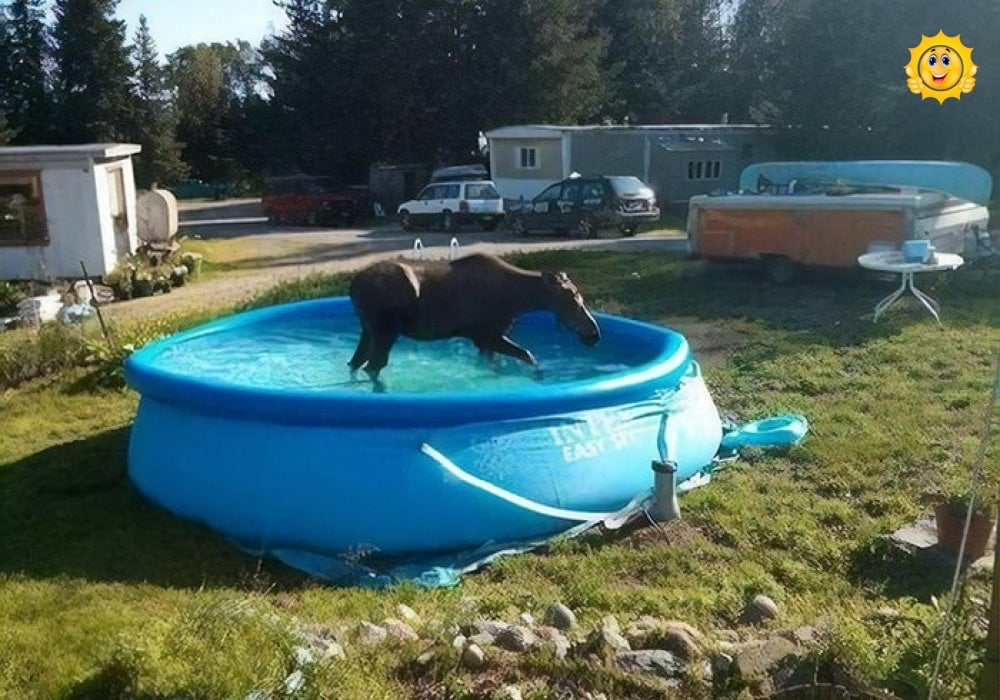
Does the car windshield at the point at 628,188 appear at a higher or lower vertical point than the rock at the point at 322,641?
higher

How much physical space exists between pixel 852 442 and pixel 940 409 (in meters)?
1.56

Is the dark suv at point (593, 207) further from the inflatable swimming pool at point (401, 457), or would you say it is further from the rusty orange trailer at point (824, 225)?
the inflatable swimming pool at point (401, 457)

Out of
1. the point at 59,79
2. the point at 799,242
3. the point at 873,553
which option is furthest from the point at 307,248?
the point at 873,553

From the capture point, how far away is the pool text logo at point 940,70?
690 centimetres

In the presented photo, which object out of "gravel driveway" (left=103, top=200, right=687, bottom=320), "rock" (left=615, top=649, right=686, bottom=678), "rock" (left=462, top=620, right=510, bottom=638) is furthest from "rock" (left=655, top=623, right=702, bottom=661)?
"gravel driveway" (left=103, top=200, right=687, bottom=320)

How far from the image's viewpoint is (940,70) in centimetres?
716

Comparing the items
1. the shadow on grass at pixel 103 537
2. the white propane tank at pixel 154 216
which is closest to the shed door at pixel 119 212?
the white propane tank at pixel 154 216

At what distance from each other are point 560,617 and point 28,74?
44738 mm

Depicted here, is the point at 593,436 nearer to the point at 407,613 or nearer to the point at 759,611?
the point at 759,611

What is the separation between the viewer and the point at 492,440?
740cm

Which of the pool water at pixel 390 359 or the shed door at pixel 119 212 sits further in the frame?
the shed door at pixel 119 212

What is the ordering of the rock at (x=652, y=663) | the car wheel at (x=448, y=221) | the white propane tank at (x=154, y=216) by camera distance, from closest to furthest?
the rock at (x=652, y=663) → the white propane tank at (x=154, y=216) → the car wheel at (x=448, y=221)

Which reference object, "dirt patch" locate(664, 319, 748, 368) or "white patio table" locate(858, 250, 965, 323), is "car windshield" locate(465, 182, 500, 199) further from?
"white patio table" locate(858, 250, 965, 323)

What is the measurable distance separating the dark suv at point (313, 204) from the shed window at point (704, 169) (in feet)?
40.9
